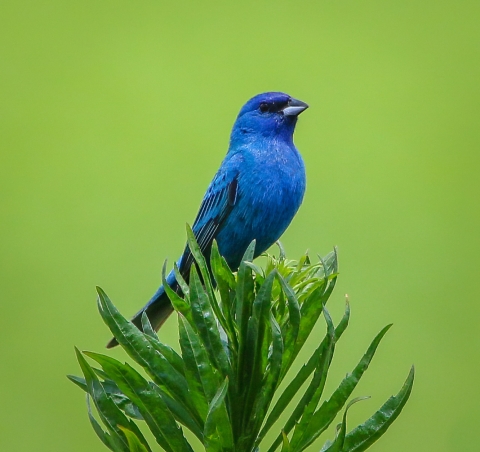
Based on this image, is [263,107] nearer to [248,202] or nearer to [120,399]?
[248,202]

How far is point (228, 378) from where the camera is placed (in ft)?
2.22

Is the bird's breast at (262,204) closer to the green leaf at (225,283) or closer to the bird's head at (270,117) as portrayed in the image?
the bird's head at (270,117)

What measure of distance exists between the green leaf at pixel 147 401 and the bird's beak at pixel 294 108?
4.42 feet

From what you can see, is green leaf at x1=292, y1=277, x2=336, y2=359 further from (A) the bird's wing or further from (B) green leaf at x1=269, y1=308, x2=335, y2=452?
(A) the bird's wing

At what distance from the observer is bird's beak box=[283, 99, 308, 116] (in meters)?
1.91

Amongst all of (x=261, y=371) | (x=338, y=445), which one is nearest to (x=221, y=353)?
(x=261, y=371)

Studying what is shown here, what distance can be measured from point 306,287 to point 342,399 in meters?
0.16

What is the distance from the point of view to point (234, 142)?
6.63 feet

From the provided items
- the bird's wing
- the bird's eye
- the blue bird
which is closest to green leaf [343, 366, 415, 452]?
the blue bird

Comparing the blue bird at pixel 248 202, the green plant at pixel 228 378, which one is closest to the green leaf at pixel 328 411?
the green plant at pixel 228 378

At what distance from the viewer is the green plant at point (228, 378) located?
0.67 meters

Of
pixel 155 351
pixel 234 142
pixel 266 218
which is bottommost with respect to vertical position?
pixel 155 351

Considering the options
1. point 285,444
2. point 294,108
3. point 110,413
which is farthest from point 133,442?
point 294,108

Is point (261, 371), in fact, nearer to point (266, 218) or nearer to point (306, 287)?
point (306, 287)
